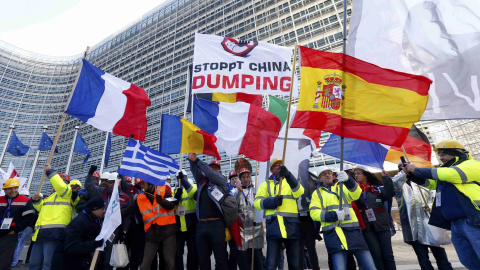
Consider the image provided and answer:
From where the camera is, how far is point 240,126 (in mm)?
4926

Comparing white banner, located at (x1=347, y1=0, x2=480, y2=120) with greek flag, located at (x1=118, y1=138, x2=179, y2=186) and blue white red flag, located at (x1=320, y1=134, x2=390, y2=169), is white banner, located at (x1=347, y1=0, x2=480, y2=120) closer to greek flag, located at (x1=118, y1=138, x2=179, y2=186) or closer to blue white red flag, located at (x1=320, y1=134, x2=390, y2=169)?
blue white red flag, located at (x1=320, y1=134, x2=390, y2=169)

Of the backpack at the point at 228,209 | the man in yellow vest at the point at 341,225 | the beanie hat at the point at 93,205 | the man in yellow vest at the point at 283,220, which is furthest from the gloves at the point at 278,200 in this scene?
the beanie hat at the point at 93,205

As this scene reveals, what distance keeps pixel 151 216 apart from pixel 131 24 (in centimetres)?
5276

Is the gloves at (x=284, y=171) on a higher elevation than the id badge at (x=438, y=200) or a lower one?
higher

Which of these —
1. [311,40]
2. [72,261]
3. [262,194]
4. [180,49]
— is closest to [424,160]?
→ [262,194]

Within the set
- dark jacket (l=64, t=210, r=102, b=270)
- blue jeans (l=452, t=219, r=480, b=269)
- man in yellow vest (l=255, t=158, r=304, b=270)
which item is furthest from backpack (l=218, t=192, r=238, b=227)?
blue jeans (l=452, t=219, r=480, b=269)

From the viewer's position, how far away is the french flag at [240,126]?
474 cm

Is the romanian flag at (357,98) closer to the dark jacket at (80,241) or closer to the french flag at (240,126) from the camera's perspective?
the french flag at (240,126)

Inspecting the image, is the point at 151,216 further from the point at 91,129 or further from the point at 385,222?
the point at 91,129

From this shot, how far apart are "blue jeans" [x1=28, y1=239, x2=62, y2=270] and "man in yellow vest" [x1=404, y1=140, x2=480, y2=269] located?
16.9ft

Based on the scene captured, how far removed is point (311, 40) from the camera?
25797 mm

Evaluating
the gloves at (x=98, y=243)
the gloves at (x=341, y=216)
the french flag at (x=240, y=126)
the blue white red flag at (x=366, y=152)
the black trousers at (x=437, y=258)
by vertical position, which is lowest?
the black trousers at (x=437, y=258)

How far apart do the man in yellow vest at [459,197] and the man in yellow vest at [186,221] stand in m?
3.21

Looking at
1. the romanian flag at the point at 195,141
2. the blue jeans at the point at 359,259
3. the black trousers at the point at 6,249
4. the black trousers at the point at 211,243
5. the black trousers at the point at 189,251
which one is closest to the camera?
the blue jeans at the point at 359,259
